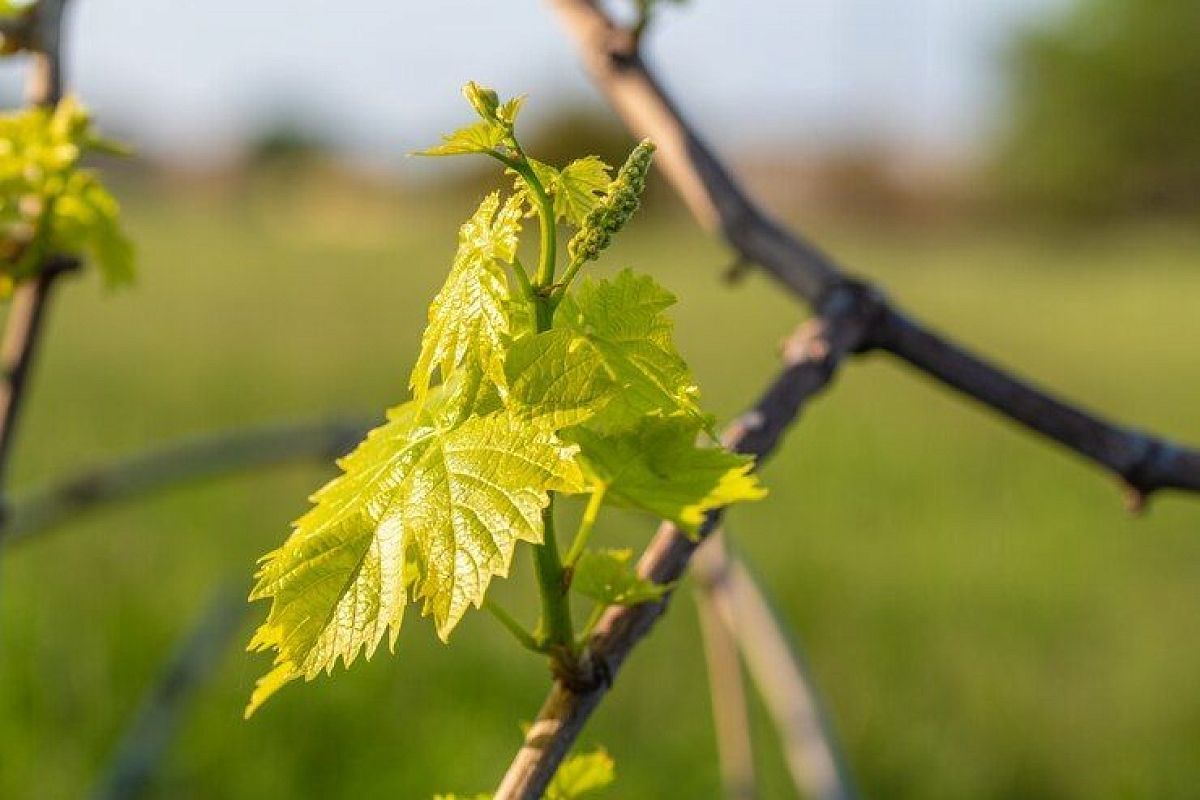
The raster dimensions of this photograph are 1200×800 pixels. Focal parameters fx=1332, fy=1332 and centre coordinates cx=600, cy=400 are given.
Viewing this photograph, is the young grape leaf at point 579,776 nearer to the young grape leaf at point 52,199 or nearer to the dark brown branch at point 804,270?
the dark brown branch at point 804,270

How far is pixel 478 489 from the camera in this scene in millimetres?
431

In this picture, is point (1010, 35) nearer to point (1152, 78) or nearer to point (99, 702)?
point (1152, 78)

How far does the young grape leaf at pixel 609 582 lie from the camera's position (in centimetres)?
53

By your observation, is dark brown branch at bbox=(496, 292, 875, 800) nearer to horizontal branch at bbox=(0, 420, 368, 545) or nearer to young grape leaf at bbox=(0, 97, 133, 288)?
young grape leaf at bbox=(0, 97, 133, 288)

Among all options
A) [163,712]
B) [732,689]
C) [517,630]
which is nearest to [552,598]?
[517,630]

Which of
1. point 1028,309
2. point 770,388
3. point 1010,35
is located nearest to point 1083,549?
point 770,388

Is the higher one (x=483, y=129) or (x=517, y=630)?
(x=483, y=129)

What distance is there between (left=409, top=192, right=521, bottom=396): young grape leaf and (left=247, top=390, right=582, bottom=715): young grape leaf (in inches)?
0.9

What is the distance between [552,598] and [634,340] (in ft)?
0.36

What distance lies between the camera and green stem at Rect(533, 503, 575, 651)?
49 cm

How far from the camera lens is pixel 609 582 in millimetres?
537

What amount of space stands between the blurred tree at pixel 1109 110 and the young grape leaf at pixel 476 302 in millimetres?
27762

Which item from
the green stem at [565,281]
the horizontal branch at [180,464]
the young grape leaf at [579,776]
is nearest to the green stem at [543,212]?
the green stem at [565,281]

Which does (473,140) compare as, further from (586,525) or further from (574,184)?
(586,525)
